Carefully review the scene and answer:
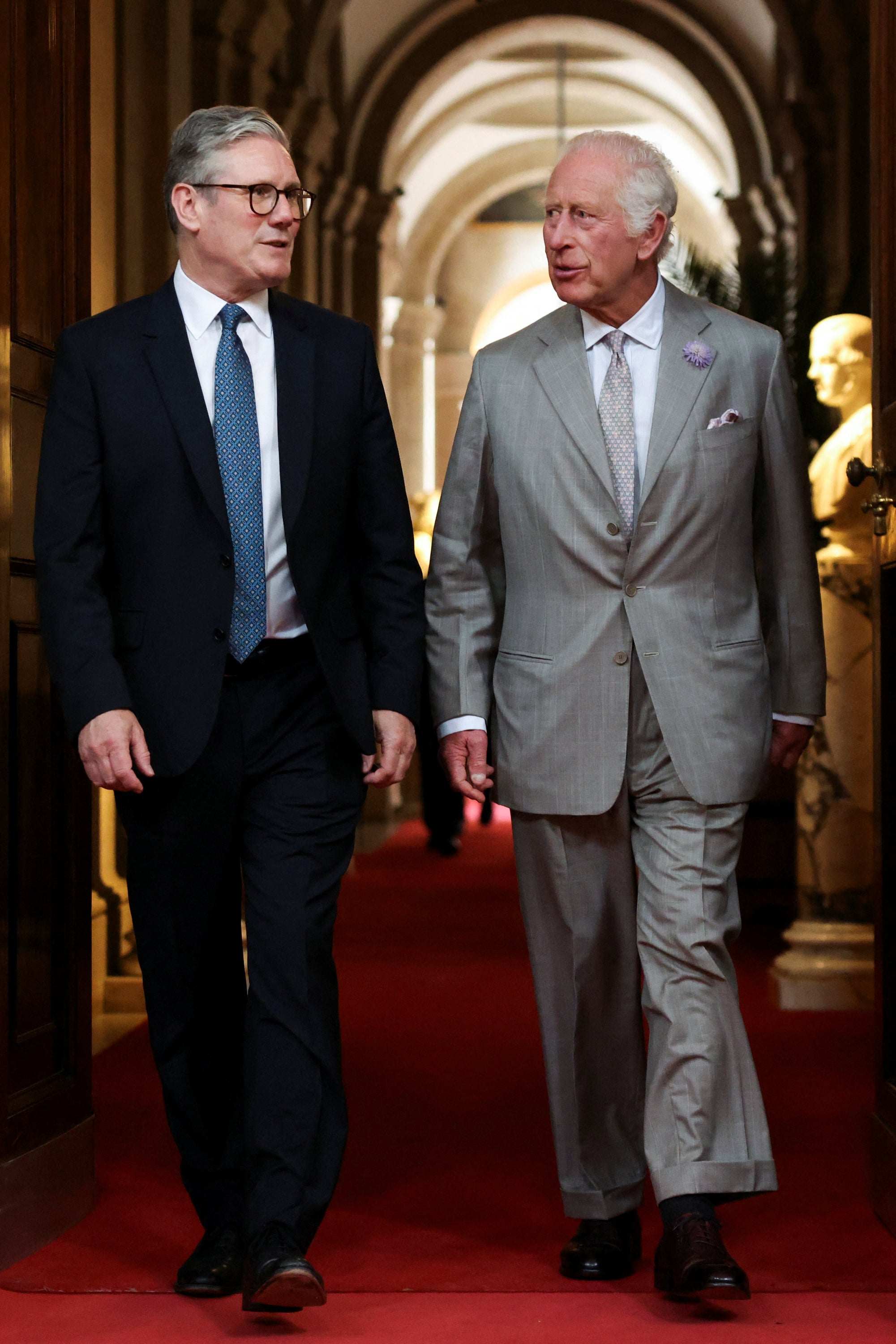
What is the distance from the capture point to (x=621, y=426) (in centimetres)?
347

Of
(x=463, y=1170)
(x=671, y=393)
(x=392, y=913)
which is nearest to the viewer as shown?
(x=671, y=393)

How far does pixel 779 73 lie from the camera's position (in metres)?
12.8

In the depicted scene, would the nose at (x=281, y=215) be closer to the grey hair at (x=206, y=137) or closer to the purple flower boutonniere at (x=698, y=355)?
the grey hair at (x=206, y=137)

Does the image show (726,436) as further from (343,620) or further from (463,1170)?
(463,1170)

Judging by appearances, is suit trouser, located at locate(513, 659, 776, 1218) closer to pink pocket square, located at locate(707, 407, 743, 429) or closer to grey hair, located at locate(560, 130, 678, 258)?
pink pocket square, located at locate(707, 407, 743, 429)

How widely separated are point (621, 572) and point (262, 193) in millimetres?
992

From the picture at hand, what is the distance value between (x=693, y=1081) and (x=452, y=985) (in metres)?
3.86

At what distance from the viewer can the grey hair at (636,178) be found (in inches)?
135

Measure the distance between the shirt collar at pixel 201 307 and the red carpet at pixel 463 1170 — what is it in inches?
72.8

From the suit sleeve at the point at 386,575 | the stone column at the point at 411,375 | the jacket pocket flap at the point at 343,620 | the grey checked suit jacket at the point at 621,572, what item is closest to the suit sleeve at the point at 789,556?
the grey checked suit jacket at the point at 621,572

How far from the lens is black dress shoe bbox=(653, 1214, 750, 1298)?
3.07m

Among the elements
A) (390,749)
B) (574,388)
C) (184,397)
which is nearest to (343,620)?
(390,749)

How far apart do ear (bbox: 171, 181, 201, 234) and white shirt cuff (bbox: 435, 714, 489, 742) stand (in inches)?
42.4

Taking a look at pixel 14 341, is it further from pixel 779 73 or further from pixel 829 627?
pixel 779 73
